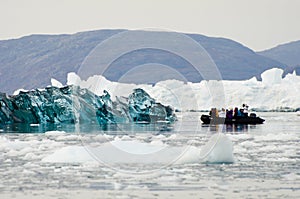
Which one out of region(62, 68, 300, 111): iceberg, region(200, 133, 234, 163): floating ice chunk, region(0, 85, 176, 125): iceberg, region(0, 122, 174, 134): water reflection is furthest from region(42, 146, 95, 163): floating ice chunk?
region(62, 68, 300, 111): iceberg

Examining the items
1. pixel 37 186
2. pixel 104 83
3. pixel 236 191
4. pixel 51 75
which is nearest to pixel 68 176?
pixel 37 186

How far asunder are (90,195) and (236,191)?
220cm

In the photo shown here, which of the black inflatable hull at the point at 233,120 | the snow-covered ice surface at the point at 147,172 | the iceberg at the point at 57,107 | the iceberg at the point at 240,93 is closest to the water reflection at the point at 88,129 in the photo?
the iceberg at the point at 57,107

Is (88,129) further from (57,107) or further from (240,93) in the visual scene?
(240,93)

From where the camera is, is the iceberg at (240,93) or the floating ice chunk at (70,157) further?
the iceberg at (240,93)

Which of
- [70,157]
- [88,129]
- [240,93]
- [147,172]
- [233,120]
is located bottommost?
[147,172]

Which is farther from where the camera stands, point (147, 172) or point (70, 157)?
point (70, 157)

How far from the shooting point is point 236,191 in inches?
384

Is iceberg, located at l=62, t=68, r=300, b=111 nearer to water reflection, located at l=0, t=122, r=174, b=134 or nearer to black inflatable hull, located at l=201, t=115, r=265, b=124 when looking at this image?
black inflatable hull, located at l=201, t=115, r=265, b=124

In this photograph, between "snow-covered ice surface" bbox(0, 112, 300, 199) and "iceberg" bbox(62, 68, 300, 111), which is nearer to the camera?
"snow-covered ice surface" bbox(0, 112, 300, 199)

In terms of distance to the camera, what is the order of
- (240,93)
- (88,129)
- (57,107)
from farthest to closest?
(240,93)
(57,107)
(88,129)

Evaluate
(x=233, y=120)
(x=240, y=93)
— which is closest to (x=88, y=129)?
(x=233, y=120)

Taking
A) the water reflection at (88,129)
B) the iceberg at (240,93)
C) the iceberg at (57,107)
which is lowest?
the water reflection at (88,129)

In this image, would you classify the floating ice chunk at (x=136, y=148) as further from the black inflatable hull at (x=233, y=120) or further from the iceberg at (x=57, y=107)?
the black inflatable hull at (x=233, y=120)
